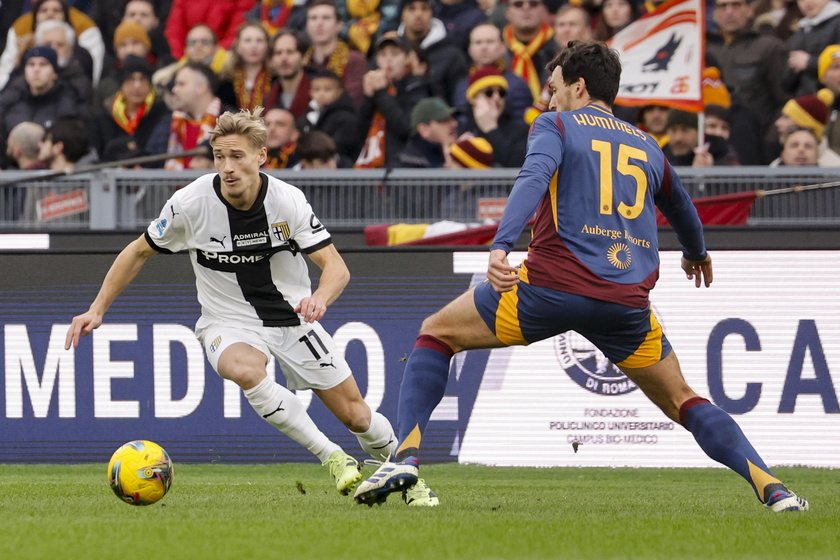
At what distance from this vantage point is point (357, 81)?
13062 mm

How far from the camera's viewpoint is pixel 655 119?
11906mm

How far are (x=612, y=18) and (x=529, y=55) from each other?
0.88 metres

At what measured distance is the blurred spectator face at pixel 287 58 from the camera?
12641mm

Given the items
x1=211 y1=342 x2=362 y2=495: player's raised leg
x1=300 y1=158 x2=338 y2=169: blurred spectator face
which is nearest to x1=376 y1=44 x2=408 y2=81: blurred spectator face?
x1=300 y1=158 x2=338 y2=169: blurred spectator face

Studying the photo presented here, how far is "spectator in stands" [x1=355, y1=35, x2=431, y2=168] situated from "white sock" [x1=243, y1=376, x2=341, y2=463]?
543 cm

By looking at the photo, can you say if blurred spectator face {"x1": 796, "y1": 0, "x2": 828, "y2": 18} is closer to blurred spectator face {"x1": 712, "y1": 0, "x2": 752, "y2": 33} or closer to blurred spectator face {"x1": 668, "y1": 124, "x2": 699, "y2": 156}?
blurred spectator face {"x1": 712, "y1": 0, "x2": 752, "y2": 33}

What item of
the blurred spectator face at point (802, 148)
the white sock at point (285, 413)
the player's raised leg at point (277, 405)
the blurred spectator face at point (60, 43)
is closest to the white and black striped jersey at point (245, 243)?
the player's raised leg at point (277, 405)

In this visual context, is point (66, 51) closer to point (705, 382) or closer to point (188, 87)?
point (188, 87)

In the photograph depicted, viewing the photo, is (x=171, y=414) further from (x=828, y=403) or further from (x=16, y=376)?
(x=828, y=403)

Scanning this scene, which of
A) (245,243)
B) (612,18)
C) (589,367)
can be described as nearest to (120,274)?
(245,243)

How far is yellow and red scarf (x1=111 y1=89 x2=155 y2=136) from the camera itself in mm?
13359

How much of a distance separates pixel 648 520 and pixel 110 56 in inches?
431

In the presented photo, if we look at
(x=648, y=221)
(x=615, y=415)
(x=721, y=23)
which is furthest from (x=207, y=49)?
(x=648, y=221)

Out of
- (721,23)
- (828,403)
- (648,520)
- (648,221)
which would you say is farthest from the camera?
(721,23)
